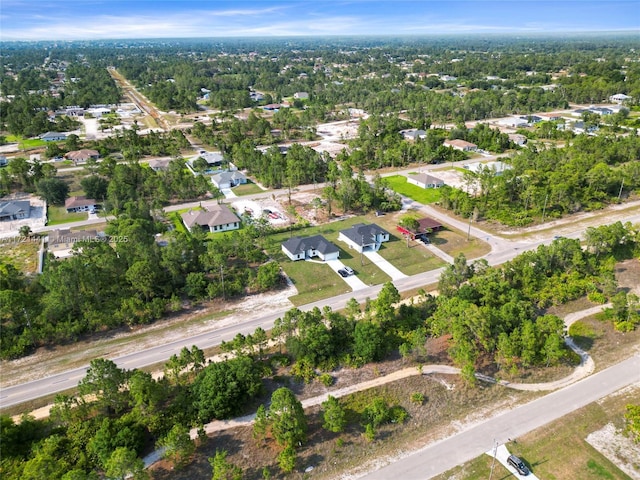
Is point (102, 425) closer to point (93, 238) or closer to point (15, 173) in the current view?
point (93, 238)

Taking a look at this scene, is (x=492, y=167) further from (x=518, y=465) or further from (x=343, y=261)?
(x=518, y=465)

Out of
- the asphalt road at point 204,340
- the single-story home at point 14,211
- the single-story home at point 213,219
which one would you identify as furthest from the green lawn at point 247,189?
the asphalt road at point 204,340

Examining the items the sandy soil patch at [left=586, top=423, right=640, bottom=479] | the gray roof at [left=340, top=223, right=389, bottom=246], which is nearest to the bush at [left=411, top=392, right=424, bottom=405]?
the sandy soil patch at [left=586, top=423, right=640, bottom=479]

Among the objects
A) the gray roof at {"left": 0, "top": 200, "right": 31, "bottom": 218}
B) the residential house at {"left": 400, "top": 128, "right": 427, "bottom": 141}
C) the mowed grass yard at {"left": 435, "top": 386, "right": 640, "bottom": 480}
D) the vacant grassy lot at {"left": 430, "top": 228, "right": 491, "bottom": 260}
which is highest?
the residential house at {"left": 400, "top": 128, "right": 427, "bottom": 141}

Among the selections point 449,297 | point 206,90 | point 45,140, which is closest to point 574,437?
point 449,297

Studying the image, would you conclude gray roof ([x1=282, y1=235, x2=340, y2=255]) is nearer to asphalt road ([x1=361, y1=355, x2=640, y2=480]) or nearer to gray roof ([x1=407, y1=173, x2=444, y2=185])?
asphalt road ([x1=361, y1=355, x2=640, y2=480])

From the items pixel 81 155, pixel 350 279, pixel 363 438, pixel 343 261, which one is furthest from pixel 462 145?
pixel 81 155

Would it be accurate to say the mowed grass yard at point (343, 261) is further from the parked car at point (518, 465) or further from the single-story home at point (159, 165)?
the single-story home at point (159, 165)
